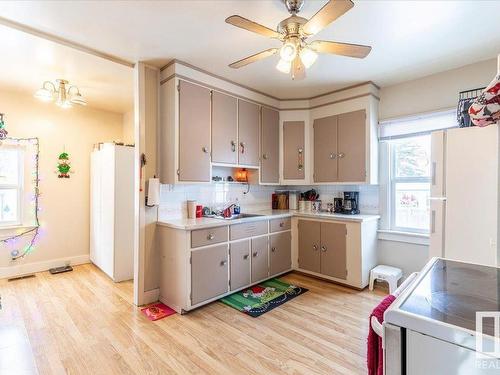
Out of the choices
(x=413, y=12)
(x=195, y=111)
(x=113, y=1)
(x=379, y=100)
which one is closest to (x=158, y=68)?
(x=195, y=111)

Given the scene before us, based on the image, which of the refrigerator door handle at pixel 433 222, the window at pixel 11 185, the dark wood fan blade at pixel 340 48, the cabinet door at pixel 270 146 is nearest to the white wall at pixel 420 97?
the refrigerator door handle at pixel 433 222

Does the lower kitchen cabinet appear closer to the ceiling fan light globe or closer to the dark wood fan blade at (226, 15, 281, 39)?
the dark wood fan blade at (226, 15, 281, 39)

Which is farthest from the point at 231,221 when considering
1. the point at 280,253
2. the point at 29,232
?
the point at 29,232

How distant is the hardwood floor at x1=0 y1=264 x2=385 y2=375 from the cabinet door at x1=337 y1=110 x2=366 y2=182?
1.47m

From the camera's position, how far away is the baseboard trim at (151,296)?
2829mm

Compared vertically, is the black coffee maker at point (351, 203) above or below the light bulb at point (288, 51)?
below

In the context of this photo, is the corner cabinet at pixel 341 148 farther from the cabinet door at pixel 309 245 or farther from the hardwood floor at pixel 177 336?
the hardwood floor at pixel 177 336

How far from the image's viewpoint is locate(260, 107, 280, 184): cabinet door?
12.4 ft

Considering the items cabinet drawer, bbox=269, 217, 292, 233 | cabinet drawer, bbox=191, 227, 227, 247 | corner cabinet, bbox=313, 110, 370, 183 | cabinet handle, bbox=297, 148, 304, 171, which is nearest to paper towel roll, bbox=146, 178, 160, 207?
cabinet drawer, bbox=191, 227, 227, 247

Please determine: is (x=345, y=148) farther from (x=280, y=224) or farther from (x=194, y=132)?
(x=194, y=132)

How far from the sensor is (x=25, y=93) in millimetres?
3672

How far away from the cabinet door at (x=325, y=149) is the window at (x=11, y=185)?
4196mm

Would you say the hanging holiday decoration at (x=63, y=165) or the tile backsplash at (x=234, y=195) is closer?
the tile backsplash at (x=234, y=195)

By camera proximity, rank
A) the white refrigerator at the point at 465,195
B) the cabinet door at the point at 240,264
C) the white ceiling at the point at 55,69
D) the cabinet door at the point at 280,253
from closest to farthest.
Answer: the white refrigerator at the point at 465,195 < the white ceiling at the point at 55,69 < the cabinet door at the point at 240,264 < the cabinet door at the point at 280,253
